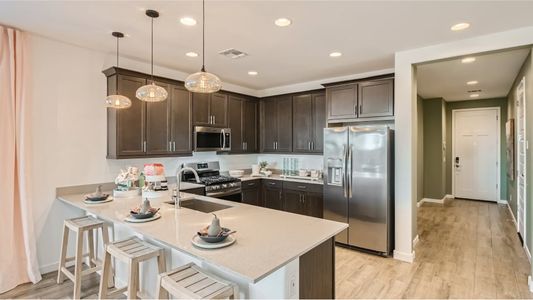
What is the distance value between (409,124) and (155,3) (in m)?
3.07

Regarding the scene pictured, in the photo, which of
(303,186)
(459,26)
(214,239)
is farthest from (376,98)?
(214,239)

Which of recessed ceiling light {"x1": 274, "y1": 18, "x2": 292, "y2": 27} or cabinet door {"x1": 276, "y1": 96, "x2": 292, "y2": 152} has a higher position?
recessed ceiling light {"x1": 274, "y1": 18, "x2": 292, "y2": 27}

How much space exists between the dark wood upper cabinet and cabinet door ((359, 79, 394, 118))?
2277 millimetres

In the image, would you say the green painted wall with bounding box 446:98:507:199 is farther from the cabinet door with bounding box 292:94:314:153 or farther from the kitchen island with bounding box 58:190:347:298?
the kitchen island with bounding box 58:190:347:298

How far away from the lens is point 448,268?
3.26 meters

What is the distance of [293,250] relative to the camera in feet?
5.27

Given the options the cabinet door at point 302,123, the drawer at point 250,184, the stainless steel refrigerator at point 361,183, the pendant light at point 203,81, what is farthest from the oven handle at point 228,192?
the pendant light at point 203,81

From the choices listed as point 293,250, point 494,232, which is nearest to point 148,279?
point 293,250

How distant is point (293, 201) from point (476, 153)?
17.7 ft

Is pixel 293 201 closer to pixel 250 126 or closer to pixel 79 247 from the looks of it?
pixel 250 126

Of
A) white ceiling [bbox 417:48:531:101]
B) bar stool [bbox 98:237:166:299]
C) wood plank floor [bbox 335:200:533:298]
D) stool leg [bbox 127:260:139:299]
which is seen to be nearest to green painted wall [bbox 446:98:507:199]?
white ceiling [bbox 417:48:531:101]

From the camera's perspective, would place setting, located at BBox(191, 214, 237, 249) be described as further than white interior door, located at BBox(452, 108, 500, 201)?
No

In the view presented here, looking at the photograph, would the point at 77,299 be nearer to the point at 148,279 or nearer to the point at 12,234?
the point at 148,279

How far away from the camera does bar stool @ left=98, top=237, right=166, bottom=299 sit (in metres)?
1.98
